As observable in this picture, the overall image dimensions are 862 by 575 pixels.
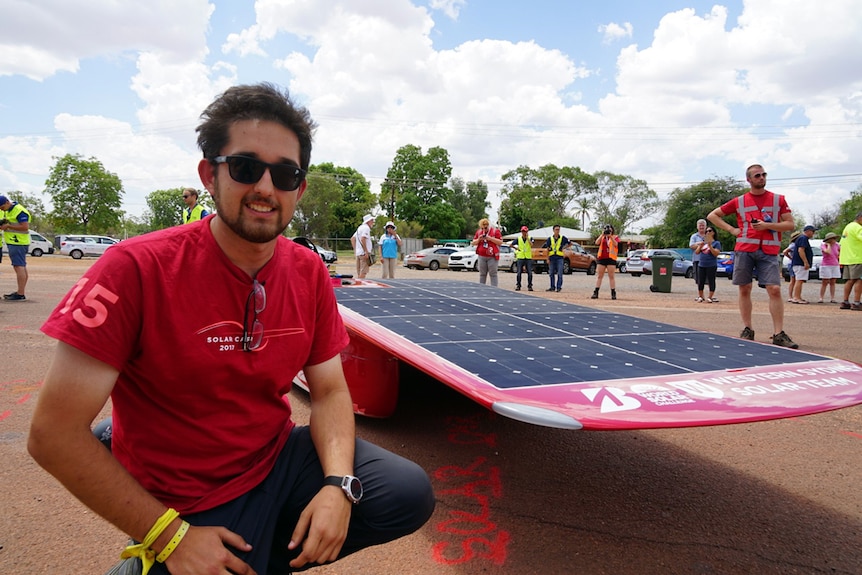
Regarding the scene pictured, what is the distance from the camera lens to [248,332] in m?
1.55

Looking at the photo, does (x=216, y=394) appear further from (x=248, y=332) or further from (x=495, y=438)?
(x=495, y=438)

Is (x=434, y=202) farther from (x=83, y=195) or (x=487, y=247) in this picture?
(x=487, y=247)

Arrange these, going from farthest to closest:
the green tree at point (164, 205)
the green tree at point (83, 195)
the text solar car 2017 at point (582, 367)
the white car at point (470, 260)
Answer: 1. the green tree at point (164, 205)
2. the green tree at point (83, 195)
3. the white car at point (470, 260)
4. the text solar car 2017 at point (582, 367)

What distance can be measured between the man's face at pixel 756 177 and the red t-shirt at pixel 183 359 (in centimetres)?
545

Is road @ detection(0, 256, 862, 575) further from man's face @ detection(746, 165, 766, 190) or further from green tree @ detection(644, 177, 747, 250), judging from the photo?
green tree @ detection(644, 177, 747, 250)

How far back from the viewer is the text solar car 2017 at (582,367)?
6.71ft

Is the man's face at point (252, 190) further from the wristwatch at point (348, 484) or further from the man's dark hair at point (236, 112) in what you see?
the wristwatch at point (348, 484)

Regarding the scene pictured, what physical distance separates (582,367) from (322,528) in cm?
157

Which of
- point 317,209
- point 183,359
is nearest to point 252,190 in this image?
point 183,359

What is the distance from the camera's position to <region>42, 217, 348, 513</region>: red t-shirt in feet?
4.34

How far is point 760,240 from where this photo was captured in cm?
549

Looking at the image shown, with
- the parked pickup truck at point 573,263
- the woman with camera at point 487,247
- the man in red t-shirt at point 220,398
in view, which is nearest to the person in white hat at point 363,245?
the woman with camera at point 487,247

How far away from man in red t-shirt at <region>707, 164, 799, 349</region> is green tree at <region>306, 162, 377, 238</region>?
50.8 meters

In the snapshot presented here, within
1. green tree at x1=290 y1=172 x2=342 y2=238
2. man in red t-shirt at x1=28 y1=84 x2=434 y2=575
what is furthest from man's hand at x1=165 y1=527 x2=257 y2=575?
green tree at x1=290 y1=172 x2=342 y2=238
